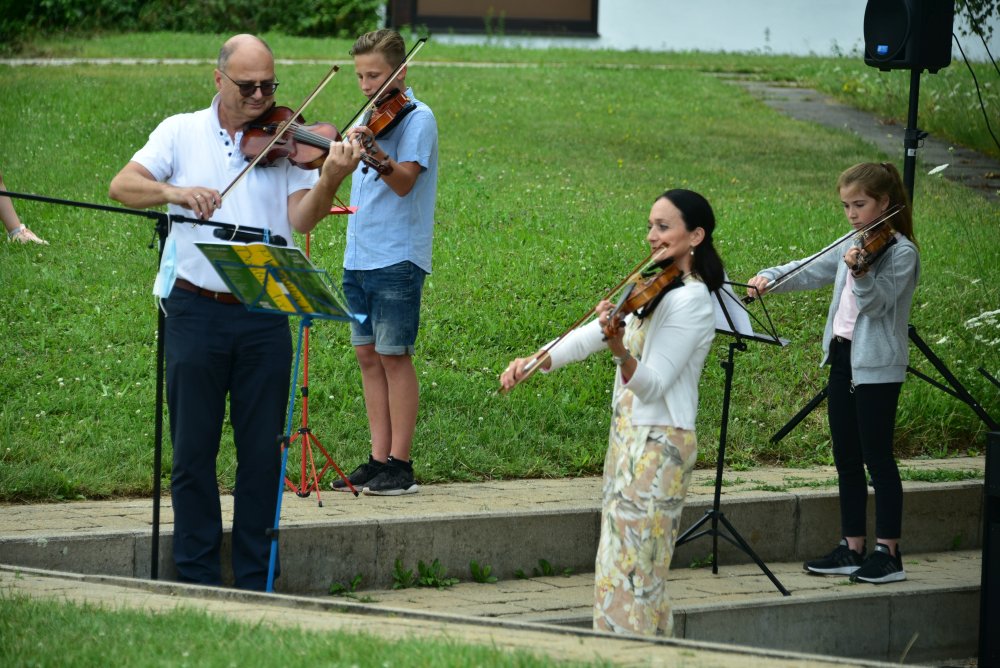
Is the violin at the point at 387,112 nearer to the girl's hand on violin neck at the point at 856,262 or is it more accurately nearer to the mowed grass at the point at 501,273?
the mowed grass at the point at 501,273

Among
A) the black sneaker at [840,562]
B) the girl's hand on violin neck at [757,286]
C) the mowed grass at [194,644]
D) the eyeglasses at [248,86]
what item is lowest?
the black sneaker at [840,562]

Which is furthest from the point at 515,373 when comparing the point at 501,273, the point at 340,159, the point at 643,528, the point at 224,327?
the point at 501,273

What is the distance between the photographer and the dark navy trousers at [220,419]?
16.6 feet

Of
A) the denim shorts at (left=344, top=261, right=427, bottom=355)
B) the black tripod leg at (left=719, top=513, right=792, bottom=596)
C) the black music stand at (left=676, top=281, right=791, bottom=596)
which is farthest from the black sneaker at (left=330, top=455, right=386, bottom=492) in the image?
the black tripod leg at (left=719, top=513, right=792, bottom=596)

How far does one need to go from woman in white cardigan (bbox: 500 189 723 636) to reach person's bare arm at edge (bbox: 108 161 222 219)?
4.00 ft

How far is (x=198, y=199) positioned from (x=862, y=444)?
310 cm

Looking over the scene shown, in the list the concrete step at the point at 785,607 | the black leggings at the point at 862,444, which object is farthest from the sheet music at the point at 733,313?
the concrete step at the point at 785,607

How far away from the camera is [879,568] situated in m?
6.18

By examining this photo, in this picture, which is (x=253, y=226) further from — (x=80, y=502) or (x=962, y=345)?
(x=962, y=345)

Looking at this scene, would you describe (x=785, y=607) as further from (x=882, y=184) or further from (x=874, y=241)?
(x=882, y=184)

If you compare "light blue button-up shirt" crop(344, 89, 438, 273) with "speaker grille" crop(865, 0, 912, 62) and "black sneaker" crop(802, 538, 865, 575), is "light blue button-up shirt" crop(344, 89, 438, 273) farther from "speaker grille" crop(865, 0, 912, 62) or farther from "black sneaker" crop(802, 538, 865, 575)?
"speaker grille" crop(865, 0, 912, 62)

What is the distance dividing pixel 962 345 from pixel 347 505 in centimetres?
473

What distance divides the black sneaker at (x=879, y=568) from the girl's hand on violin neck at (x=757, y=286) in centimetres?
131

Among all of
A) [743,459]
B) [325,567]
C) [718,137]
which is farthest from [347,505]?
[718,137]
